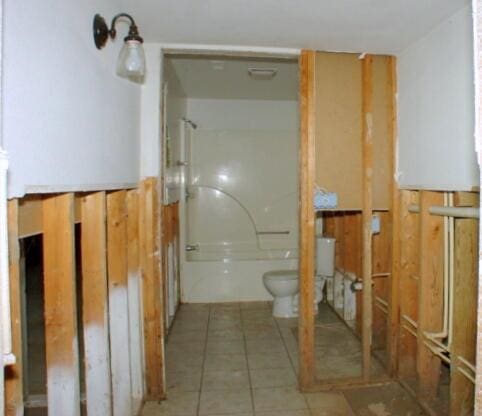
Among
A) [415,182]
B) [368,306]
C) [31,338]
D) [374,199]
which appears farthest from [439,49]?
[31,338]

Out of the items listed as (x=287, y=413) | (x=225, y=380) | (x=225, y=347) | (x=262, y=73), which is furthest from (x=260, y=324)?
(x=262, y=73)

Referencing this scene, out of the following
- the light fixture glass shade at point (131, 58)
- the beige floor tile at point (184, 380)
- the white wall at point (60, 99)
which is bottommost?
the beige floor tile at point (184, 380)

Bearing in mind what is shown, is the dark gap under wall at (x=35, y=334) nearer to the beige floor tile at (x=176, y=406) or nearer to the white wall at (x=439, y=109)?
the beige floor tile at (x=176, y=406)

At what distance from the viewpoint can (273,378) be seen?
2637 millimetres

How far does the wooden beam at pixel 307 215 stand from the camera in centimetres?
243

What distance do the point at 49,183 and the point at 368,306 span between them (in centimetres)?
210

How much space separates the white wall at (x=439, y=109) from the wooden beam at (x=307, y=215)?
1.98 ft

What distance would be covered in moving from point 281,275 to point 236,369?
1.34 m

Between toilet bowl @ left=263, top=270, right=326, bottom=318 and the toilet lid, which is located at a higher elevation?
the toilet lid

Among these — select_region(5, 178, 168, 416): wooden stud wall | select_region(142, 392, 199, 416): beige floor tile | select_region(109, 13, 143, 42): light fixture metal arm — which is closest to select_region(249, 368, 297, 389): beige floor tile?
select_region(142, 392, 199, 416): beige floor tile

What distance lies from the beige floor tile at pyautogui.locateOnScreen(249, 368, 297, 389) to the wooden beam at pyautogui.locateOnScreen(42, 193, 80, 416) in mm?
1441

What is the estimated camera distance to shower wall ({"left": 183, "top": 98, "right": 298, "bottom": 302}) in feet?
14.4

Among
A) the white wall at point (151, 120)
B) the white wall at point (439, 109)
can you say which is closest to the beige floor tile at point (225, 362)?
the white wall at point (151, 120)

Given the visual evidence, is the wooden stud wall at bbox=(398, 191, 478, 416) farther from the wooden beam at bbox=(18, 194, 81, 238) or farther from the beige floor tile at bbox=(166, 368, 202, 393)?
the wooden beam at bbox=(18, 194, 81, 238)
